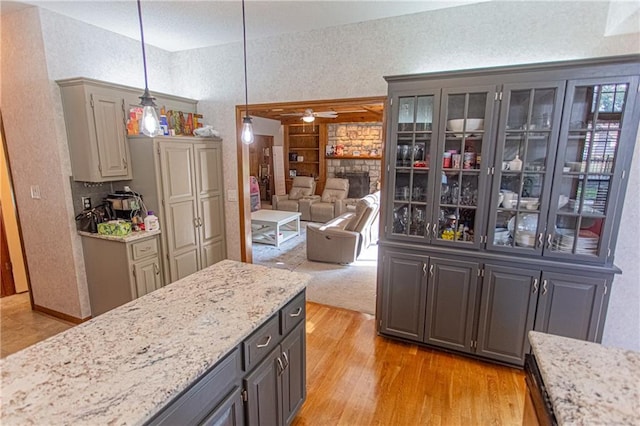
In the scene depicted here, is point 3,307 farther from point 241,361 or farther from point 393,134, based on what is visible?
point 393,134

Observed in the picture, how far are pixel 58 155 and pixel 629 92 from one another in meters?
4.36

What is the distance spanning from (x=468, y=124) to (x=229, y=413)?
2.41 m

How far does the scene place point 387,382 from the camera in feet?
7.79

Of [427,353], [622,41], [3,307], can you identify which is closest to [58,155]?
[3,307]

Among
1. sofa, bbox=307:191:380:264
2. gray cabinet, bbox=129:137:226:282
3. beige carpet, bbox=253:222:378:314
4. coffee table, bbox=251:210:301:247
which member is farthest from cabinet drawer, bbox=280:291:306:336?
coffee table, bbox=251:210:301:247

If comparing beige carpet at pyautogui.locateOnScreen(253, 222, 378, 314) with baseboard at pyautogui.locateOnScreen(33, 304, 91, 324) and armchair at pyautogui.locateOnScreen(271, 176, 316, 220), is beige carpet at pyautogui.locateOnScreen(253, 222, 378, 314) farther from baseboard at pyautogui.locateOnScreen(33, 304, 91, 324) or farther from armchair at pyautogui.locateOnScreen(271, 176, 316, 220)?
baseboard at pyautogui.locateOnScreen(33, 304, 91, 324)

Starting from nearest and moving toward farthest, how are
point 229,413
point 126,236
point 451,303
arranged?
point 229,413 → point 451,303 → point 126,236

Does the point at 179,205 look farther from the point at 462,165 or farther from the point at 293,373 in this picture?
the point at 462,165

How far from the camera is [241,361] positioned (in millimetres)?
1395

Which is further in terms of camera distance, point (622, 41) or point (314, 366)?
point (314, 366)

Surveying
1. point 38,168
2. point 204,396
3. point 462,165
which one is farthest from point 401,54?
point 38,168

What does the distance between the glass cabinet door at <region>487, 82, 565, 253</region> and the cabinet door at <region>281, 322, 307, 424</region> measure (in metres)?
1.63

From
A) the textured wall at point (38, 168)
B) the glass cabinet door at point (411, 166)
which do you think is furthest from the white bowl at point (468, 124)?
the textured wall at point (38, 168)

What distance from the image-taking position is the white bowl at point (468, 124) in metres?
2.41
